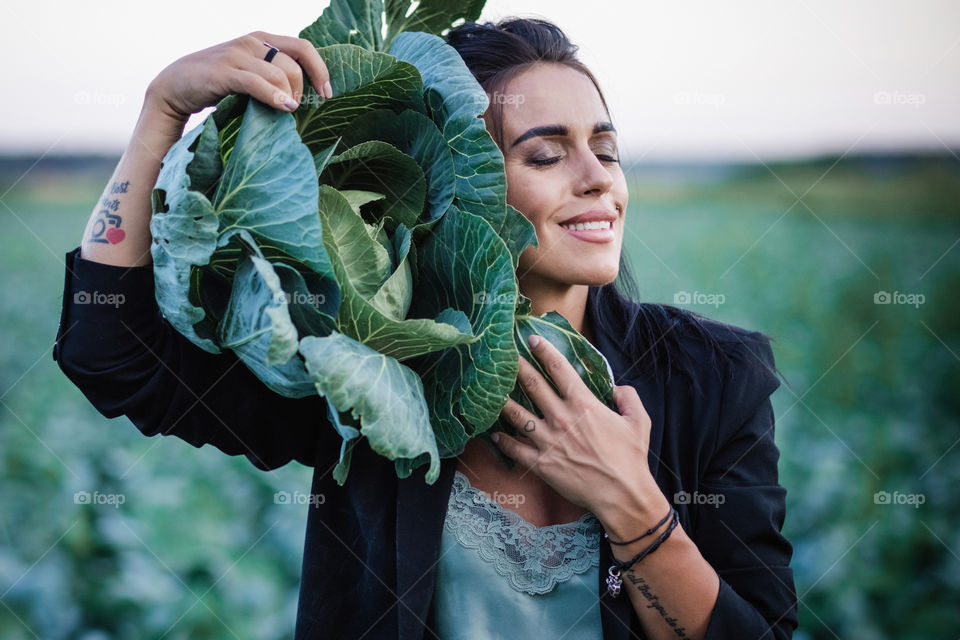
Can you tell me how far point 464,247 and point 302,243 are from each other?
301 millimetres

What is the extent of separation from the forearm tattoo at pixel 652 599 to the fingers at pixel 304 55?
0.98 m

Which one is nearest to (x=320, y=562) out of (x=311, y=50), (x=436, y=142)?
(x=436, y=142)

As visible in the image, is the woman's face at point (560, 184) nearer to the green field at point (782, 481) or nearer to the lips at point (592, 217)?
the lips at point (592, 217)

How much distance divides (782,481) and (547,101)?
12.2ft

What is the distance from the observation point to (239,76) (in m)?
1.16

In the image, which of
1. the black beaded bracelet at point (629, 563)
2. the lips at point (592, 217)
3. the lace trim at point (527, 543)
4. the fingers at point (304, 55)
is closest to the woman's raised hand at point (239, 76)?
the fingers at point (304, 55)

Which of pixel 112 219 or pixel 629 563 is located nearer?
pixel 112 219

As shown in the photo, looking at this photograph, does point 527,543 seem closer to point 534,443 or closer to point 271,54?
point 534,443

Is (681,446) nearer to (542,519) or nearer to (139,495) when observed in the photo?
(542,519)

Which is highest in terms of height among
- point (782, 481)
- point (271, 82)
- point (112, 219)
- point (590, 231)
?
point (271, 82)

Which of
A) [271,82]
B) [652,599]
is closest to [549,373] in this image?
[652,599]

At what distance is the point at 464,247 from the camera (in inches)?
51.3

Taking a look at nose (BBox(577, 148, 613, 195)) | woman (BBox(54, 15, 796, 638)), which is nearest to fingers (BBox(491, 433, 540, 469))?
woman (BBox(54, 15, 796, 638))

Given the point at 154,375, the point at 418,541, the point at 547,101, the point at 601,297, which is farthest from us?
the point at 601,297
